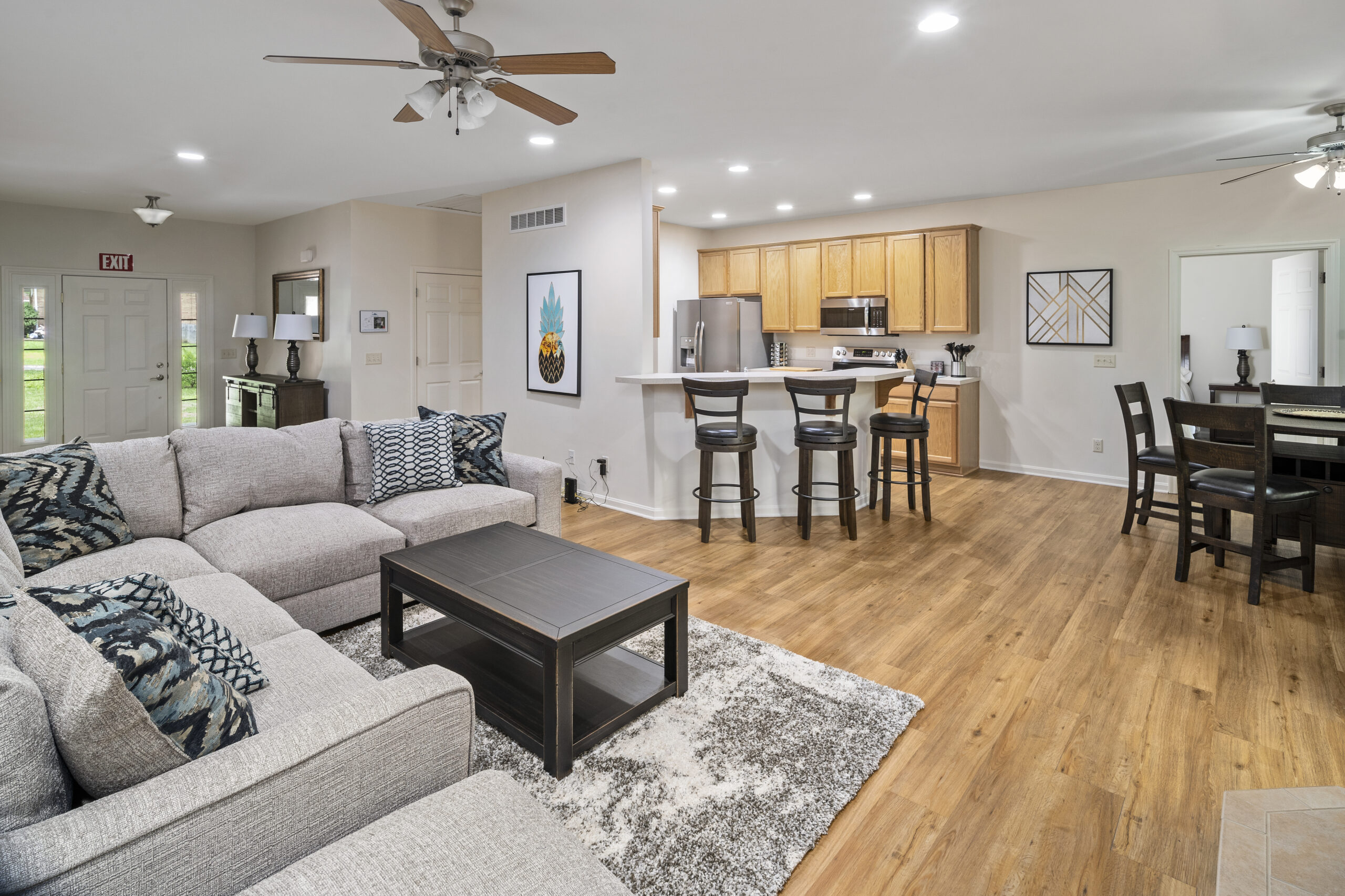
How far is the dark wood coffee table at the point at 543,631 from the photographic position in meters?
2.03

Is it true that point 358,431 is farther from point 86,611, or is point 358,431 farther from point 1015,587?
point 1015,587

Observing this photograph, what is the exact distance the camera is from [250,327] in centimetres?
712

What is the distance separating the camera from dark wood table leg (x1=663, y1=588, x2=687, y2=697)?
2.36 m

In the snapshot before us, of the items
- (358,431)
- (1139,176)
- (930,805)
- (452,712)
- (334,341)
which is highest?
(1139,176)

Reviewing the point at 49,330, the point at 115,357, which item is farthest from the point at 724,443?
the point at 49,330

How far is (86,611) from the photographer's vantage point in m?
1.24

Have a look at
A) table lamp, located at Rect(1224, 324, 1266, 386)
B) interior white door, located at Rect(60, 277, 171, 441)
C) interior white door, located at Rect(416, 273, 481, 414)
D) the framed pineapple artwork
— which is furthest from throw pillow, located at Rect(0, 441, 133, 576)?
table lamp, located at Rect(1224, 324, 1266, 386)

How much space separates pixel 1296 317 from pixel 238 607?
285 inches

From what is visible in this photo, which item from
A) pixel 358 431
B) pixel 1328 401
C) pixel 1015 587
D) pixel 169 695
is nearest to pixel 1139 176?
pixel 1328 401

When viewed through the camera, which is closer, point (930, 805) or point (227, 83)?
point (930, 805)

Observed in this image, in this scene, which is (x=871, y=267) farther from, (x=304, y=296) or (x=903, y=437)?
(x=304, y=296)

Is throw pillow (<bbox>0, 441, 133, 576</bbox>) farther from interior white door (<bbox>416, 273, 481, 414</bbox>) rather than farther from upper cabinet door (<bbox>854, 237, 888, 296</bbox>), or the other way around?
upper cabinet door (<bbox>854, 237, 888, 296</bbox>)

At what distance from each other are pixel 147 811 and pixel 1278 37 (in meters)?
4.45

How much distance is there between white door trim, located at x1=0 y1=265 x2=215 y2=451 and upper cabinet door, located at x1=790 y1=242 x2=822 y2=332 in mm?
6399
